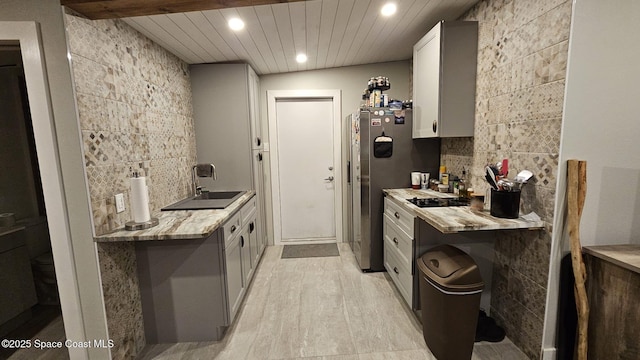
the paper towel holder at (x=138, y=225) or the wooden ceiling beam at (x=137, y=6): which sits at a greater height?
the wooden ceiling beam at (x=137, y=6)

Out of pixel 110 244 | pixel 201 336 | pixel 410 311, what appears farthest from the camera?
pixel 410 311

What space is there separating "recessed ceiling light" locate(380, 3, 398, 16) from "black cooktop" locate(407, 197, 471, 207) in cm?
147

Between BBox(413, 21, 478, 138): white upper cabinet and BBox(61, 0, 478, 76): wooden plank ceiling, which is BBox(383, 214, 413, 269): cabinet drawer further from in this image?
BBox(61, 0, 478, 76): wooden plank ceiling

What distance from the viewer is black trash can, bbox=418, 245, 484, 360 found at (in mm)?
1654

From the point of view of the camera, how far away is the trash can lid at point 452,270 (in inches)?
65.2

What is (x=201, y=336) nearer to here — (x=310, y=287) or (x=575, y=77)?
(x=310, y=287)

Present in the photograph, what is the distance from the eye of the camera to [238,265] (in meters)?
2.29

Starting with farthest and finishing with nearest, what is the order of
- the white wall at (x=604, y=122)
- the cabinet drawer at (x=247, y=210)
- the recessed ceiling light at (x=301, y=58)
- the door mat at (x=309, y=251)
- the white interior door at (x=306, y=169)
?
the white interior door at (x=306, y=169) < the door mat at (x=309, y=251) < the recessed ceiling light at (x=301, y=58) < the cabinet drawer at (x=247, y=210) < the white wall at (x=604, y=122)

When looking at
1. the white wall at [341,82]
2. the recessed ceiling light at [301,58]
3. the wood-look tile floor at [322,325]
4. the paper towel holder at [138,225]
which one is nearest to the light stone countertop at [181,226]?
the paper towel holder at [138,225]

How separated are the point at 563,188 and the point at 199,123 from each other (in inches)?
120

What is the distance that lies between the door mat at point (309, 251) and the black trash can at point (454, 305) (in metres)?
1.81

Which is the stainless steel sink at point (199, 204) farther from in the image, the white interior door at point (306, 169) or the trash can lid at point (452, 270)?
the trash can lid at point (452, 270)

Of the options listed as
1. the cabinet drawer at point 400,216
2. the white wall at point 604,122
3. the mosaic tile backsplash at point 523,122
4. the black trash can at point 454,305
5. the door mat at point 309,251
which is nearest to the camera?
the white wall at point 604,122

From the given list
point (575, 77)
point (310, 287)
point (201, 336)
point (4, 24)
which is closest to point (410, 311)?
point (310, 287)
